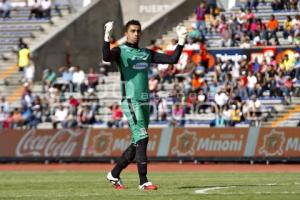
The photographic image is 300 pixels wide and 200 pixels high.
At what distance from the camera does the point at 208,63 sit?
34750mm

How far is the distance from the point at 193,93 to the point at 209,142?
2335 millimetres

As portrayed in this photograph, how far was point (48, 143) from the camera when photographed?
110 ft

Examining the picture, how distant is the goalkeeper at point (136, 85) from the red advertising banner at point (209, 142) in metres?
16.9

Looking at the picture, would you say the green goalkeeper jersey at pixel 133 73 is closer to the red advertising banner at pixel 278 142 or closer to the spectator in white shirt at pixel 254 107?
the red advertising banner at pixel 278 142

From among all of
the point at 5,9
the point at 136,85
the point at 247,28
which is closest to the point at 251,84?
the point at 247,28

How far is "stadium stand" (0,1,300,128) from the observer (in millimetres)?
31281

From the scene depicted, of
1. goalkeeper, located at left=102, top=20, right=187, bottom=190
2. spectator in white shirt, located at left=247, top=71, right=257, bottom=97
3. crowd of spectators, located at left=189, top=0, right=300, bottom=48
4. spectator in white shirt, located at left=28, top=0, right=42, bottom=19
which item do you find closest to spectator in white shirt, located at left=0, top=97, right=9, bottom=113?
spectator in white shirt, located at left=28, top=0, right=42, bottom=19

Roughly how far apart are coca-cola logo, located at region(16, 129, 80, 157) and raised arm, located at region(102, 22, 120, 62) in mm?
19578

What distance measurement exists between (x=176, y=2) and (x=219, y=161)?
38.6 ft

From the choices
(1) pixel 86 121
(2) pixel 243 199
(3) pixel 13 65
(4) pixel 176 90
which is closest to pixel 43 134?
(1) pixel 86 121

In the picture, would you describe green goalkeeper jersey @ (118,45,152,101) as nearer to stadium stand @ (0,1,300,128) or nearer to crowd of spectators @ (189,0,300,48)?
stadium stand @ (0,1,300,128)

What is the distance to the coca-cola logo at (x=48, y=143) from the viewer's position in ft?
109

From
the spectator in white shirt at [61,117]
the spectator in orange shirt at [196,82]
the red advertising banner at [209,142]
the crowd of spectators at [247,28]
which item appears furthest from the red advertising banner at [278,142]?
the spectator in white shirt at [61,117]

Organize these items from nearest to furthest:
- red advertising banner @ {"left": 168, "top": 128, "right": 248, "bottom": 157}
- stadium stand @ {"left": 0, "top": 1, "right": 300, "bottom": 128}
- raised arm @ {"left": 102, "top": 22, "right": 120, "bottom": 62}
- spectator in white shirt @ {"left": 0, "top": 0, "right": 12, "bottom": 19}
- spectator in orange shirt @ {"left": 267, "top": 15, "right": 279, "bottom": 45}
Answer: raised arm @ {"left": 102, "top": 22, "right": 120, "bottom": 62}
red advertising banner @ {"left": 168, "top": 128, "right": 248, "bottom": 157}
stadium stand @ {"left": 0, "top": 1, "right": 300, "bottom": 128}
spectator in orange shirt @ {"left": 267, "top": 15, "right": 279, "bottom": 45}
spectator in white shirt @ {"left": 0, "top": 0, "right": 12, "bottom": 19}
